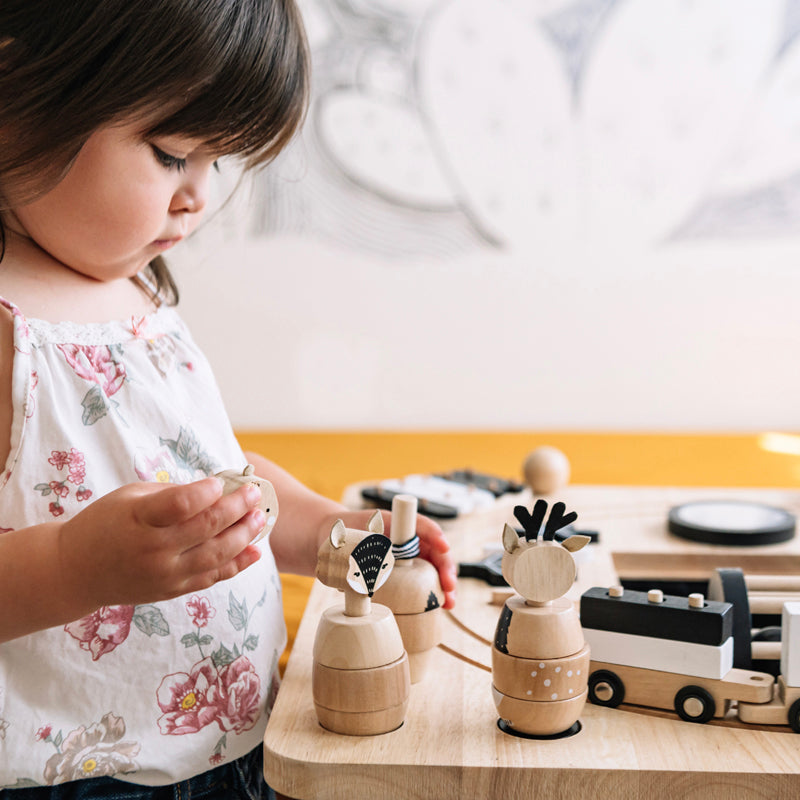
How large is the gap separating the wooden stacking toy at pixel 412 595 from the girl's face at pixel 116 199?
0.26 m

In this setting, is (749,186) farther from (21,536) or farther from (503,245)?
(21,536)

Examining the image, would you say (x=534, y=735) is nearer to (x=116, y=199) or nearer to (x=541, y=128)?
(x=116, y=199)

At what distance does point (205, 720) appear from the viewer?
25.0 inches

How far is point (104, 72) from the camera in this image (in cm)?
56

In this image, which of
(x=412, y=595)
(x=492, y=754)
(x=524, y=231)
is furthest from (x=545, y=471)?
(x=524, y=231)

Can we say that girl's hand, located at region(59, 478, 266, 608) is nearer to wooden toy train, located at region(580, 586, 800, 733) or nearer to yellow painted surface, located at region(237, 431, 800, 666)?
wooden toy train, located at region(580, 586, 800, 733)

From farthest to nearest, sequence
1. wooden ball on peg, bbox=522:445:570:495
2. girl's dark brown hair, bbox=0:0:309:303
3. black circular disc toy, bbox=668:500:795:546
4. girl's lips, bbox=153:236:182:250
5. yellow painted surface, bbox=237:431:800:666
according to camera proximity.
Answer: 1. yellow painted surface, bbox=237:431:800:666
2. wooden ball on peg, bbox=522:445:570:495
3. black circular disc toy, bbox=668:500:795:546
4. girl's lips, bbox=153:236:182:250
5. girl's dark brown hair, bbox=0:0:309:303

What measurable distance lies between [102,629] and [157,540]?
0.64 ft

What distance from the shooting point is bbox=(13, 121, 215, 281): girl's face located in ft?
1.91

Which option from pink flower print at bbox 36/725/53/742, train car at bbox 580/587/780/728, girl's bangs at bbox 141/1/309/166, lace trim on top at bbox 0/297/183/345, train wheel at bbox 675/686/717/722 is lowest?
pink flower print at bbox 36/725/53/742

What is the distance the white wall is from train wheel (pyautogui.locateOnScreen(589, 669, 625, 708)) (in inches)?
52.5

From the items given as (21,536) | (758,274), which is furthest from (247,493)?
(758,274)

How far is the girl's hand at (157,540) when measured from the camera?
0.45 meters

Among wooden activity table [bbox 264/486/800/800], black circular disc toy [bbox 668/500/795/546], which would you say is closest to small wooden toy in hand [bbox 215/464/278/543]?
wooden activity table [bbox 264/486/800/800]
